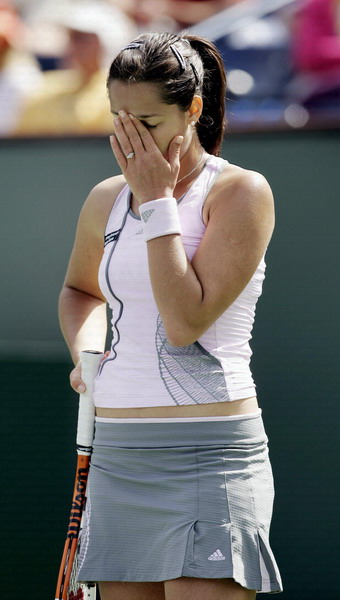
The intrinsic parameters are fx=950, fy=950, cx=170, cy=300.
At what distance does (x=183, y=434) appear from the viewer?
1.85 m

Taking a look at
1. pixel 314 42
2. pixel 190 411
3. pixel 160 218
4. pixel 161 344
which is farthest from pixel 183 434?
pixel 314 42

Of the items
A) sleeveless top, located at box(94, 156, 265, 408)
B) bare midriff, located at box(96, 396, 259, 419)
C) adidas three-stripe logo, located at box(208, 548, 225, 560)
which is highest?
sleeveless top, located at box(94, 156, 265, 408)

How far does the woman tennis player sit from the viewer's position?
1809 millimetres

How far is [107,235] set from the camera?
2.05 meters

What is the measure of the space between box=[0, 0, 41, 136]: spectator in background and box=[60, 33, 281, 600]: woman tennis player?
1693 mm

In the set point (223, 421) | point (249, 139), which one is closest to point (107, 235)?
point (223, 421)

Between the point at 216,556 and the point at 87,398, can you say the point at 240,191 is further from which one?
the point at 216,556

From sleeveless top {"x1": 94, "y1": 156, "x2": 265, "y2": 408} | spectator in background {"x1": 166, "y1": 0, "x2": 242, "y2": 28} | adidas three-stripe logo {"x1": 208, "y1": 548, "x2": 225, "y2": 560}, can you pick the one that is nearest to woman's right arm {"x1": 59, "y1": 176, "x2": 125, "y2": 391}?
sleeveless top {"x1": 94, "y1": 156, "x2": 265, "y2": 408}

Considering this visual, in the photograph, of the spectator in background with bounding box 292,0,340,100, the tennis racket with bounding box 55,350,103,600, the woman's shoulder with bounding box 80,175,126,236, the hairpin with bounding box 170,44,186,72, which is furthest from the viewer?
the spectator in background with bounding box 292,0,340,100

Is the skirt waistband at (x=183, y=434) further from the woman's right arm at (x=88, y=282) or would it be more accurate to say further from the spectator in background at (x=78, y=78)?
the spectator in background at (x=78, y=78)

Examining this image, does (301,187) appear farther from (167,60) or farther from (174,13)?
(167,60)

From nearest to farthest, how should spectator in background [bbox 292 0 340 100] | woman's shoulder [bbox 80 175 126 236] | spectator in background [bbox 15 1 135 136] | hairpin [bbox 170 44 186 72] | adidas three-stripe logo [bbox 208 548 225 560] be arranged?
adidas three-stripe logo [bbox 208 548 225 560] → hairpin [bbox 170 44 186 72] → woman's shoulder [bbox 80 175 126 236] → spectator in background [bbox 292 0 340 100] → spectator in background [bbox 15 1 135 136]

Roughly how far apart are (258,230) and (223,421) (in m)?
0.38

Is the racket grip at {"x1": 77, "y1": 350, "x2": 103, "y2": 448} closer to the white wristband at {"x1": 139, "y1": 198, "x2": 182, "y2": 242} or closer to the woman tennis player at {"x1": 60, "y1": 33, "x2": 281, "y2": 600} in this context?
the woman tennis player at {"x1": 60, "y1": 33, "x2": 281, "y2": 600}
